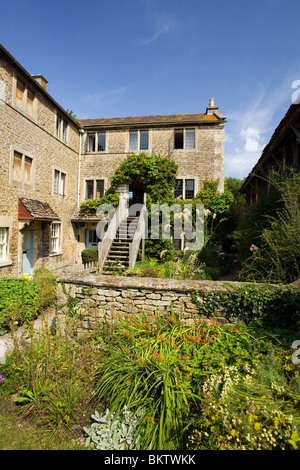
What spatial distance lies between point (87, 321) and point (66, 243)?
10.1 meters

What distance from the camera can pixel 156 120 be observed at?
14719mm

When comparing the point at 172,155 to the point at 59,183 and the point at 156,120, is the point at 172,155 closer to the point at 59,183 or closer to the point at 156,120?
the point at 156,120

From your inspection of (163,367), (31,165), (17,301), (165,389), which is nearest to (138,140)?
(31,165)

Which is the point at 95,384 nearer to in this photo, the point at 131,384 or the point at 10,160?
the point at 131,384

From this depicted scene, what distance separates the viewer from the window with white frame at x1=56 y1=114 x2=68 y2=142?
43.3 ft

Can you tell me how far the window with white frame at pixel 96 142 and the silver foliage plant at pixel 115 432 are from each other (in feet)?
49.3

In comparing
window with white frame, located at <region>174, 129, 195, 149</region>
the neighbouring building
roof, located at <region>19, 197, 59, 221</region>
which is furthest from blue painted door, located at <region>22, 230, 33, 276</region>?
window with white frame, located at <region>174, 129, 195, 149</region>

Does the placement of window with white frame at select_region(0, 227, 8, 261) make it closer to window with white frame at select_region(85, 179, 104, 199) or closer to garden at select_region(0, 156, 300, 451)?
garden at select_region(0, 156, 300, 451)

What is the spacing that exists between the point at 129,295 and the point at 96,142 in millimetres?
13275

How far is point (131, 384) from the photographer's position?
2.99 m

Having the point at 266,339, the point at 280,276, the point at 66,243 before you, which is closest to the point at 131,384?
the point at 266,339

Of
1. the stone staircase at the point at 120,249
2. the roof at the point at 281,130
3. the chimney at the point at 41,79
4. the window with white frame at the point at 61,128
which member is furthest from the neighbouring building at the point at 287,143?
the chimney at the point at 41,79
